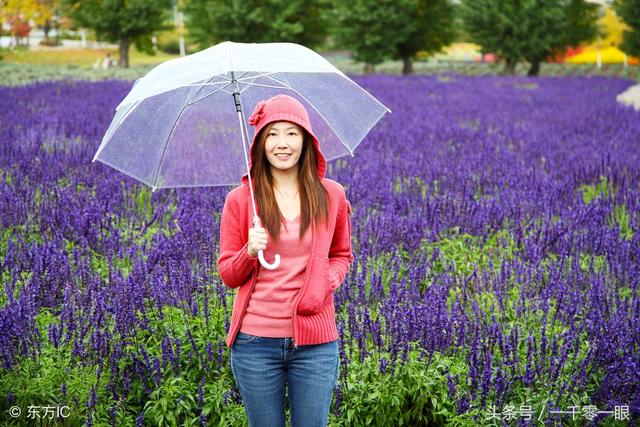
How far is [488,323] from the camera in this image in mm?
3799

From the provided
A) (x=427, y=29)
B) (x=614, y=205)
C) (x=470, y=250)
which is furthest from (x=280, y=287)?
(x=427, y=29)

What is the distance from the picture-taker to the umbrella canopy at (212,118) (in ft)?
9.23

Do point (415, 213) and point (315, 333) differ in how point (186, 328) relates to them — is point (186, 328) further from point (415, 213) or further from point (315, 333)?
point (415, 213)

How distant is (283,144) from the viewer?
2352 millimetres

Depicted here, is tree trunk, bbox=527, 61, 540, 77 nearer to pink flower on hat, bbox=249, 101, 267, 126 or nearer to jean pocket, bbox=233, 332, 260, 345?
→ pink flower on hat, bbox=249, 101, 267, 126

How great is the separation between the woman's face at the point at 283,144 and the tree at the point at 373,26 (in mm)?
29984

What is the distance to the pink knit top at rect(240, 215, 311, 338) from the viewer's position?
7.61 ft

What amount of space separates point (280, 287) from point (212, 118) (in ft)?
3.33

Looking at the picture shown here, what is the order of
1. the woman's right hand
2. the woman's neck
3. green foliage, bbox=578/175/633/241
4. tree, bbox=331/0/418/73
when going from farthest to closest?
tree, bbox=331/0/418/73 → green foliage, bbox=578/175/633/241 → the woman's neck → the woman's right hand

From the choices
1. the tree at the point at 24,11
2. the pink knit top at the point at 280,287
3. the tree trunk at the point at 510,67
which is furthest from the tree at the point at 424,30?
the pink knit top at the point at 280,287

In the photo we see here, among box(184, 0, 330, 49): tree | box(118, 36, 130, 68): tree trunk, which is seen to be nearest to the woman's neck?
box(184, 0, 330, 49): tree

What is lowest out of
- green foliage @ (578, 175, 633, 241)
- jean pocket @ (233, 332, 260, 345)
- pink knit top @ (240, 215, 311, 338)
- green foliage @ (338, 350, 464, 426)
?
green foliage @ (338, 350, 464, 426)

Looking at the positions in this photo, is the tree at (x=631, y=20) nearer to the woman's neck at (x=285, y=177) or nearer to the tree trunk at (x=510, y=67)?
the tree trunk at (x=510, y=67)

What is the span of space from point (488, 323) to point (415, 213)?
192 cm
